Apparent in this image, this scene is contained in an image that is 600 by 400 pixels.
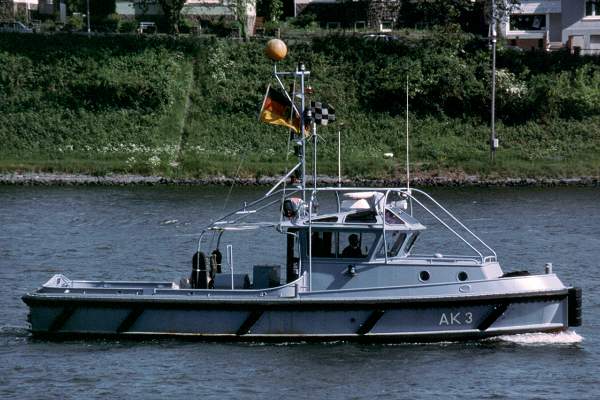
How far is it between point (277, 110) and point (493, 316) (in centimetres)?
632

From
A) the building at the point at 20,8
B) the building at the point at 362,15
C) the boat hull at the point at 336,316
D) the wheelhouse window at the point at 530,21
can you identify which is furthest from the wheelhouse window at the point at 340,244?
the building at the point at 20,8

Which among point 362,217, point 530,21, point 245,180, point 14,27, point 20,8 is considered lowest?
point 245,180

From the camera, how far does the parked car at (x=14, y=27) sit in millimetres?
80375

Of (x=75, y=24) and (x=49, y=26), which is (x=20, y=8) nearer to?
(x=49, y=26)

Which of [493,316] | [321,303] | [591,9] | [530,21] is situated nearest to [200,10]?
[530,21]

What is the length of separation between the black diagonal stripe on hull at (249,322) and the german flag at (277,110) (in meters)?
3.99

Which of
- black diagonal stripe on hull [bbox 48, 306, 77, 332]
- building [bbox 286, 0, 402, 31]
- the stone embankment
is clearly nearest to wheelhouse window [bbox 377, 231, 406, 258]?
black diagonal stripe on hull [bbox 48, 306, 77, 332]

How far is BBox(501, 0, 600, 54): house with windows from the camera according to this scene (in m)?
83.8

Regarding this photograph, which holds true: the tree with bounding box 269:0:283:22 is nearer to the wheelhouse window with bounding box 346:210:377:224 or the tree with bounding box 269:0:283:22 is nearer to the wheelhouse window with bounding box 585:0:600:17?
the wheelhouse window with bounding box 585:0:600:17

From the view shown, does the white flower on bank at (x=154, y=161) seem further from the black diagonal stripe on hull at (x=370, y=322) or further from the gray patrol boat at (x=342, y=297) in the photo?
the black diagonal stripe on hull at (x=370, y=322)

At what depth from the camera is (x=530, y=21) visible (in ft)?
281

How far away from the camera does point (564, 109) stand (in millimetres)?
72250

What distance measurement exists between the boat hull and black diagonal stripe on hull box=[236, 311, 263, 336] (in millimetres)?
21

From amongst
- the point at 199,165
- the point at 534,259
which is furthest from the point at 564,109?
the point at 534,259
